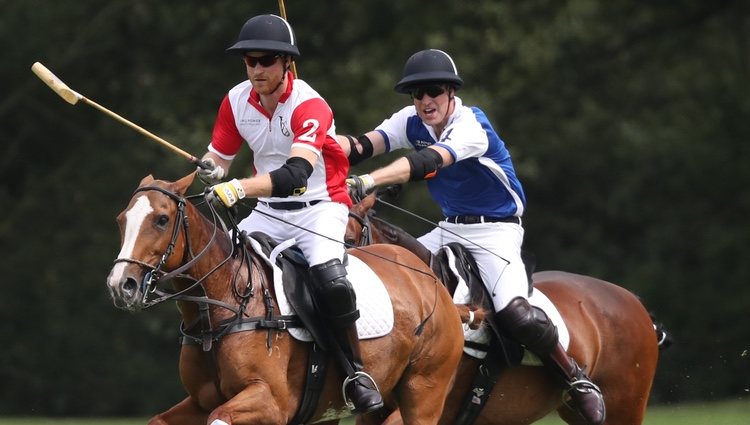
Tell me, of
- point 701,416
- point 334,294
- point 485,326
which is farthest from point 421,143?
point 701,416

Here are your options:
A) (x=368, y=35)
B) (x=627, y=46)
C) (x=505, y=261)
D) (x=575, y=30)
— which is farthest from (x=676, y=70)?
(x=505, y=261)

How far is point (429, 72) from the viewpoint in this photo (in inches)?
320

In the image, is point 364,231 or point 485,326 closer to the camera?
point 485,326

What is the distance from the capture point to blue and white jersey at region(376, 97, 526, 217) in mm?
8359

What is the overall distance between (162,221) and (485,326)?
8.79 feet

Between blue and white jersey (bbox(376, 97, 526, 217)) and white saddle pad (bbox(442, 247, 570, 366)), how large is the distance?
1.38ft

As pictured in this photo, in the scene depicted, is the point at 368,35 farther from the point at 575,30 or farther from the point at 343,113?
the point at 575,30

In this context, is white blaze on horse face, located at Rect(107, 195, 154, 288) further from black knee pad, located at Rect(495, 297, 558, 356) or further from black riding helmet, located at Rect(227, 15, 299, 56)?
black knee pad, located at Rect(495, 297, 558, 356)

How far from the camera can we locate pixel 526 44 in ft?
80.7

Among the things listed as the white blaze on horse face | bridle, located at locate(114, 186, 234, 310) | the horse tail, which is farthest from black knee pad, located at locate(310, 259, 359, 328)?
the horse tail

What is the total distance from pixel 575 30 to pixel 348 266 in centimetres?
Result: 1959

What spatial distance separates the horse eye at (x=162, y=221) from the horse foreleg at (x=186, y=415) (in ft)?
3.53

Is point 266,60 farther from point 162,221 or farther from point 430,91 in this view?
point 430,91

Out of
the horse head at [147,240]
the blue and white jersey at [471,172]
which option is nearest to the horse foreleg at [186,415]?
the horse head at [147,240]
